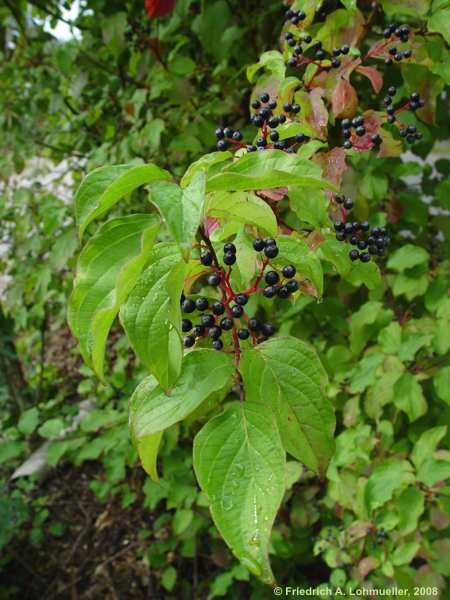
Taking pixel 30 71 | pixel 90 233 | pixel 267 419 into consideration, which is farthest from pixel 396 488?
pixel 30 71

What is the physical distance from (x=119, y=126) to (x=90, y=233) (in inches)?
25.5

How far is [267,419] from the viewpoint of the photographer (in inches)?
25.8

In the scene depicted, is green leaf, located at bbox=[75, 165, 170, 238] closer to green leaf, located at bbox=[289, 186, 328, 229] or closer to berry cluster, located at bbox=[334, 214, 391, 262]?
green leaf, located at bbox=[289, 186, 328, 229]

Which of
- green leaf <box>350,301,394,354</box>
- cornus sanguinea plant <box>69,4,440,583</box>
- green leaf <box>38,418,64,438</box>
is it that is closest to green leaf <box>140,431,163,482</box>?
cornus sanguinea plant <box>69,4,440,583</box>

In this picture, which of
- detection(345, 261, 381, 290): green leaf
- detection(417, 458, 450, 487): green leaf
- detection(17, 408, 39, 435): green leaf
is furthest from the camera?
detection(17, 408, 39, 435): green leaf

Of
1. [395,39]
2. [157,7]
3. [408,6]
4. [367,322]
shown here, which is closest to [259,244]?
[395,39]

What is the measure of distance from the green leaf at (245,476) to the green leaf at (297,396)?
39 mm

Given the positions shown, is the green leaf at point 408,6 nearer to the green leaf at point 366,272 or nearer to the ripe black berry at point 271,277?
the green leaf at point 366,272

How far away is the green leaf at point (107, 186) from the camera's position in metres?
0.61

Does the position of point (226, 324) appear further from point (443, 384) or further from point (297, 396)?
point (443, 384)

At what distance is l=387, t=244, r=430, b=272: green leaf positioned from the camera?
177 cm

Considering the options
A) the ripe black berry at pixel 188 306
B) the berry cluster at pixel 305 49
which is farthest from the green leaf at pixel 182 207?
the berry cluster at pixel 305 49

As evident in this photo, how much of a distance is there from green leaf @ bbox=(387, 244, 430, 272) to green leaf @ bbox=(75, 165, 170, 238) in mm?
1290

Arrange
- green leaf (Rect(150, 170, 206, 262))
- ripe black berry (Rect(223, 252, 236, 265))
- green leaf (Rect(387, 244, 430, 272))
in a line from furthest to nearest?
green leaf (Rect(387, 244, 430, 272))
ripe black berry (Rect(223, 252, 236, 265))
green leaf (Rect(150, 170, 206, 262))
